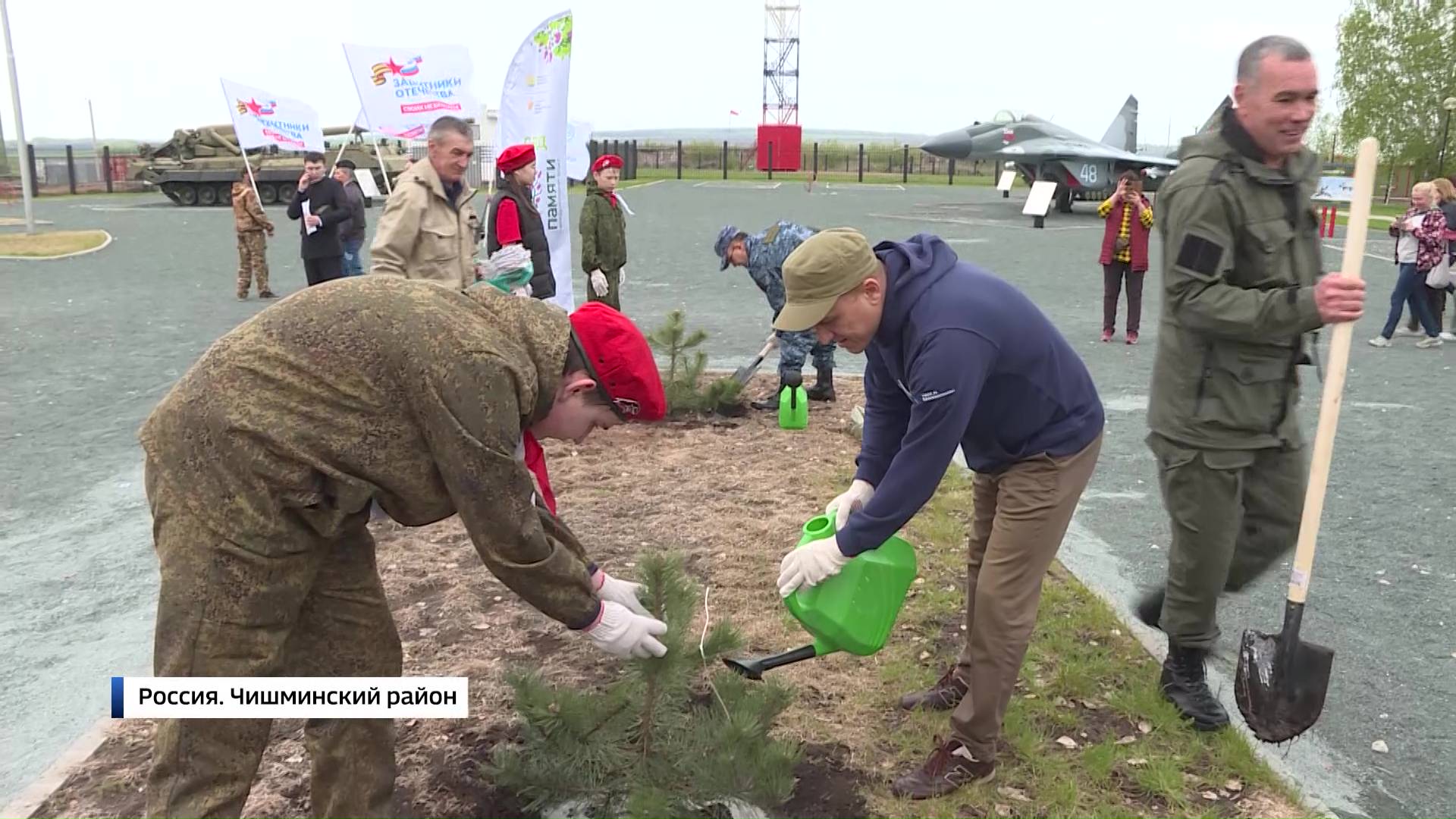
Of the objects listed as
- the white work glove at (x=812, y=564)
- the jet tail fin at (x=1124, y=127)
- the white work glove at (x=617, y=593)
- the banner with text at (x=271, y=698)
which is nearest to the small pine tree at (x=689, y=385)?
the white work glove at (x=812, y=564)

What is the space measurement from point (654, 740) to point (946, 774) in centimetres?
80

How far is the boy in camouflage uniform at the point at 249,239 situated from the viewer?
12125 mm

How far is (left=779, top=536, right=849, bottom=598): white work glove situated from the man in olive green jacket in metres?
1.08

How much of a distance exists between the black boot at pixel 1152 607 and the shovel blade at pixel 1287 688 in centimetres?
60

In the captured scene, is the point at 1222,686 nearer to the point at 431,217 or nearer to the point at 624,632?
the point at 624,632

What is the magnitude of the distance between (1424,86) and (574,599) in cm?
4463

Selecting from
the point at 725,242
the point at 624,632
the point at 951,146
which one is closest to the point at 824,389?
the point at 725,242

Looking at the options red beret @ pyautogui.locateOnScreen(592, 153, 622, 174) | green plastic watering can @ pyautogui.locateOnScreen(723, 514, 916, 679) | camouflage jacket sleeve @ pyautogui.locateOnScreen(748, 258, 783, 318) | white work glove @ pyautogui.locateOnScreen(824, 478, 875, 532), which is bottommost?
green plastic watering can @ pyautogui.locateOnScreen(723, 514, 916, 679)

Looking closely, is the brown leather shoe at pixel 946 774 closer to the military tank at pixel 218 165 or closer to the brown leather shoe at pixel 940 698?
the brown leather shoe at pixel 940 698

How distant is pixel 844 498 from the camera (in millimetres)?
2979

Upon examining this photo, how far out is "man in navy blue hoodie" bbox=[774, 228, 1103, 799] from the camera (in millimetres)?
2436

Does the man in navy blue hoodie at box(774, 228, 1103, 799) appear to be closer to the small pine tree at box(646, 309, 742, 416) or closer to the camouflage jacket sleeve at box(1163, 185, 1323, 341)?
the camouflage jacket sleeve at box(1163, 185, 1323, 341)

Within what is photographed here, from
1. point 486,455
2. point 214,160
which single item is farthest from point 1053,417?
point 214,160

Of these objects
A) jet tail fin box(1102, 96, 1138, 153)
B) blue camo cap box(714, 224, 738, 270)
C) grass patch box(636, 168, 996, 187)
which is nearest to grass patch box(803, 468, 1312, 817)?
blue camo cap box(714, 224, 738, 270)
